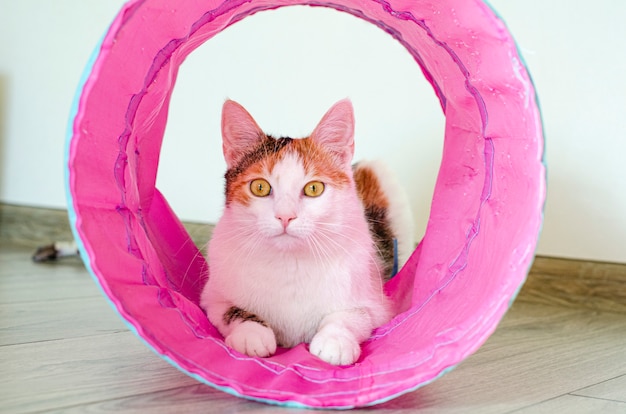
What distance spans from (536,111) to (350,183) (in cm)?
55

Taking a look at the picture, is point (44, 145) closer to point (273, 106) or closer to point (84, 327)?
point (273, 106)

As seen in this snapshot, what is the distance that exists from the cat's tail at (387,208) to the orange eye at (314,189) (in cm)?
45

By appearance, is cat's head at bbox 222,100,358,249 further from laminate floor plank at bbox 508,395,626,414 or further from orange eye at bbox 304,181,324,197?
laminate floor plank at bbox 508,395,626,414

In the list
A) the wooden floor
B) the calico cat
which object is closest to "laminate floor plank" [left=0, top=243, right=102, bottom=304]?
the wooden floor

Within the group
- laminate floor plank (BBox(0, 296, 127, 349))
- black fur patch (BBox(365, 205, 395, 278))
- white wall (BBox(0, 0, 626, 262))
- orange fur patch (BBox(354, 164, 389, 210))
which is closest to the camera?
laminate floor plank (BBox(0, 296, 127, 349))

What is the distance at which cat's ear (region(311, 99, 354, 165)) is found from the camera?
4.83 feet

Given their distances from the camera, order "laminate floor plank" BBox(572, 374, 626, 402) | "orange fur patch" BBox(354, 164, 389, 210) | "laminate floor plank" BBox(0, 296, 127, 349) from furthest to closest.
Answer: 1. "orange fur patch" BBox(354, 164, 389, 210)
2. "laminate floor plank" BBox(0, 296, 127, 349)
3. "laminate floor plank" BBox(572, 374, 626, 402)

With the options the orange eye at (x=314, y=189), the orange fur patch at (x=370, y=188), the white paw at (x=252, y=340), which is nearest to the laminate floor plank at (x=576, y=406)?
the white paw at (x=252, y=340)

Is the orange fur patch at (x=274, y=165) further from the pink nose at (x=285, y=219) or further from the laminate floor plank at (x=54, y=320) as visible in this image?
the laminate floor plank at (x=54, y=320)

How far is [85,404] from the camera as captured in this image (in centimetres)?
103

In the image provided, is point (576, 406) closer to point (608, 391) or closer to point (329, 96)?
point (608, 391)

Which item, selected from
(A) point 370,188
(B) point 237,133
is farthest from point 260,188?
(A) point 370,188

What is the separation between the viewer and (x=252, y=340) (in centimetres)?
127

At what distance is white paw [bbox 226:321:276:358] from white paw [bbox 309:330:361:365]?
0.26ft
